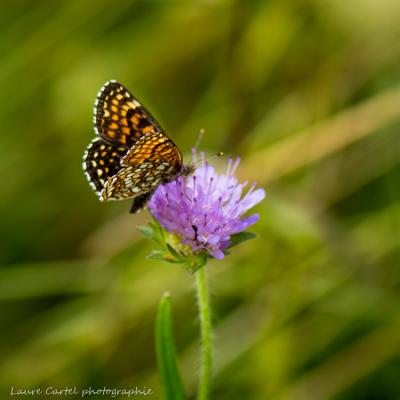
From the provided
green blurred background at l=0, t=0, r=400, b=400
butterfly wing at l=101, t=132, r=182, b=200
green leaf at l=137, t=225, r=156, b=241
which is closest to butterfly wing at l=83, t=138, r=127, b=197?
butterfly wing at l=101, t=132, r=182, b=200

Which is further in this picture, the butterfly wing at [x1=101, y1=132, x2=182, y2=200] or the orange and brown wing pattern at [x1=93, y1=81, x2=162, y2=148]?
the orange and brown wing pattern at [x1=93, y1=81, x2=162, y2=148]

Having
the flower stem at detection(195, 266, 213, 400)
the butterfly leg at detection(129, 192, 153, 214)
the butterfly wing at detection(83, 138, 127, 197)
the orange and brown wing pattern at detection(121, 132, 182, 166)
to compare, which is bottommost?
the flower stem at detection(195, 266, 213, 400)

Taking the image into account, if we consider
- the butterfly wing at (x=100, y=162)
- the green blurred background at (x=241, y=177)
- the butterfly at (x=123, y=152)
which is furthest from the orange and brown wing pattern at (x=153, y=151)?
the green blurred background at (x=241, y=177)

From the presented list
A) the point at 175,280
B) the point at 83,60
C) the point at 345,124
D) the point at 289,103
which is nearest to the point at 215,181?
the point at 175,280

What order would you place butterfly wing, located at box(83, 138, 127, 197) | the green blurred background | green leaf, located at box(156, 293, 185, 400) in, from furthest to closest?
the green blurred background < butterfly wing, located at box(83, 138, 127, 197) < green leaf, located at box(156, 293, 185, 400)

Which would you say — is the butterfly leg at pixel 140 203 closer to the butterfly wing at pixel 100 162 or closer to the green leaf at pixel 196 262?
the butterfly wing at pixel 100 162

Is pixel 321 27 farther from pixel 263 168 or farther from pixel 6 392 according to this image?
pixel 6 392

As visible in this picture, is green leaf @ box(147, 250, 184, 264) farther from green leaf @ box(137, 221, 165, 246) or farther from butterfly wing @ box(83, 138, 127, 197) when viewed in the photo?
butterfly wing @ box(83, 138, 127, 197)
